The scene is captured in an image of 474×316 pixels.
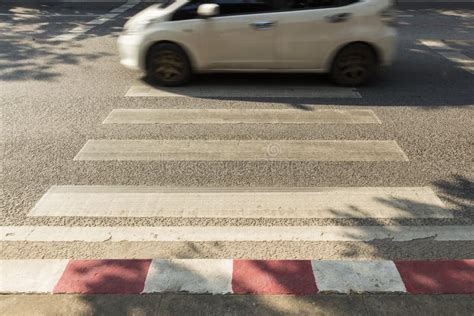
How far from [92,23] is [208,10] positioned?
21.7ft

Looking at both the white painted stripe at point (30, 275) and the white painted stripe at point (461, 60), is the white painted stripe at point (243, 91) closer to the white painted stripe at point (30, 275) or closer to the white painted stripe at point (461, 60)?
the white painted stripe at point (461, 60)

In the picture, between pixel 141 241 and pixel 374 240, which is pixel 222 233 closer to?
pixel 141 241

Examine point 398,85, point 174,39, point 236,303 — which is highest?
point 174,39

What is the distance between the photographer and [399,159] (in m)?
4.87

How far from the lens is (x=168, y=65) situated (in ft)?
23.2

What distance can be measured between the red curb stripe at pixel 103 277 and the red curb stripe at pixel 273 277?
2.22 ft

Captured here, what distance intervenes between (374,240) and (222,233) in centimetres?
123

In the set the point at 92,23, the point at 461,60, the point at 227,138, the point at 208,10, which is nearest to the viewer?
the point at 227,138

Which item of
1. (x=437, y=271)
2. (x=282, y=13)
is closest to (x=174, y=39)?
(x=282, y=13)

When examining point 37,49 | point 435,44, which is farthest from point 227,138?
point 435,44

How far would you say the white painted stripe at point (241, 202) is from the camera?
3.95 m

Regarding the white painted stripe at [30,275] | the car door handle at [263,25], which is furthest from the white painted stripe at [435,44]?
the white painted stripe at [30,275]

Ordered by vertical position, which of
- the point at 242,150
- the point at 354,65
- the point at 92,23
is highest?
the point at 92,23

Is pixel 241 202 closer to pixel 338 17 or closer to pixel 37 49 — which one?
pixel 338 17
